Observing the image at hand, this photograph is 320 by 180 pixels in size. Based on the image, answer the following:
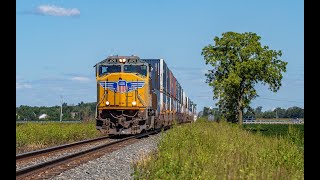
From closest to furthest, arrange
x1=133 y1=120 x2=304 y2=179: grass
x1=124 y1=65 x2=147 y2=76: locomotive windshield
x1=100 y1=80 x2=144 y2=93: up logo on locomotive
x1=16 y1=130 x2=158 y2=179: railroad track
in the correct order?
x1=133 y1=120 x2=304 y2=179: grass → x1=16 y1=130 x2=158 y2=179: railroad track → x1=100 y1=80 x2=144 y2=93: up logo on locomotive → x1=124 y1=65 x2=147 y2=76: locomotive windshield

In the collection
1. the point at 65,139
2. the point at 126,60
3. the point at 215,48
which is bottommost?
the point at 65,139

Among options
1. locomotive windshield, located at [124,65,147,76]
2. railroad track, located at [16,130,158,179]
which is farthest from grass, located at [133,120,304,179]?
locomotive windshield, located at [124,65,147,76]

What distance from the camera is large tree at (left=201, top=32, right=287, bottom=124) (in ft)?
165

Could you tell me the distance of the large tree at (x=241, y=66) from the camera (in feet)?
165

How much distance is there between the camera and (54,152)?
15.8 meters

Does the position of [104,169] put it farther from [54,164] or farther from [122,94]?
[122,94]

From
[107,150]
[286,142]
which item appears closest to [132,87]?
[107,150]

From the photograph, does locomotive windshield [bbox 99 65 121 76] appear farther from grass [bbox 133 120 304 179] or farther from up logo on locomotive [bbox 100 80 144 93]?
grass [bbox 133 120 304 179]

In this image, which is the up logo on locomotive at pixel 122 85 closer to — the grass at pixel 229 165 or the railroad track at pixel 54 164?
the railroad track at pixel 54 164

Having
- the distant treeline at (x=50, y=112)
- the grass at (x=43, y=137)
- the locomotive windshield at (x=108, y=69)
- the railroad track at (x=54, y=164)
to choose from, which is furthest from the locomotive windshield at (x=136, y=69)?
the distant treeline at (x=50, y=112)

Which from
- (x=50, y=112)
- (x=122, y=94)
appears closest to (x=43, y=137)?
(x=122, y=94)
